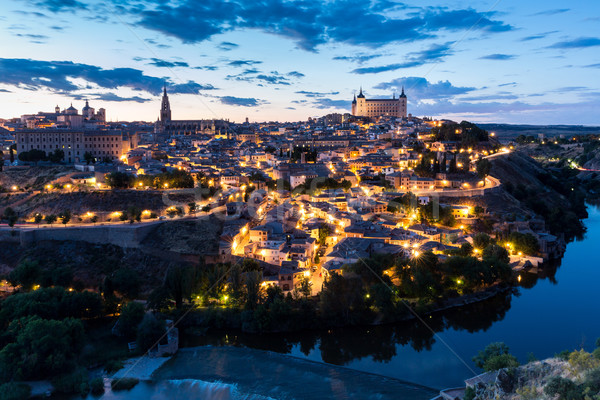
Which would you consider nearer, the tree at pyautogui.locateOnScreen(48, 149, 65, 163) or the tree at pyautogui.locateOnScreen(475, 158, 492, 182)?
the tree at pyautogui.locateOnScreen(48, 149, 65, 163)

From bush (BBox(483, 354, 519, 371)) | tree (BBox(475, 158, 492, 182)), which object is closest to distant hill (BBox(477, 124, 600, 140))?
tree (BBox(475, 158, 492, 182))

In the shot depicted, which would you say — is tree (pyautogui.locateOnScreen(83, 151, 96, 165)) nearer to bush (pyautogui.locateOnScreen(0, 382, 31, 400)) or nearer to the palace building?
bush (pyautogui.locateOnScreen(0, 382, 31, 400))

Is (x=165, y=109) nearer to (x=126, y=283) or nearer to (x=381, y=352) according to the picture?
(x=126, y=283)

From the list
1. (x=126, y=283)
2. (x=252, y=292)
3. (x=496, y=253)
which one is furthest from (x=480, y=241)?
(x=126, y=283)

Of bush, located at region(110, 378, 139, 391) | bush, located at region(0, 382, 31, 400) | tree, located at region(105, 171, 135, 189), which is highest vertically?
tree, located at region(105, 171, 135, 189)

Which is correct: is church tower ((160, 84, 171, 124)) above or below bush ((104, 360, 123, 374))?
above

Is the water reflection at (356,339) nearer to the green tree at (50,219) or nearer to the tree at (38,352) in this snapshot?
the tree at (38,352)

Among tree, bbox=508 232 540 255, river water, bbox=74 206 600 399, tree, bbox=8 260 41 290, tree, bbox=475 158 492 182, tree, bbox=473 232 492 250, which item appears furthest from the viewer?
tree, bbox=475 158 492 182

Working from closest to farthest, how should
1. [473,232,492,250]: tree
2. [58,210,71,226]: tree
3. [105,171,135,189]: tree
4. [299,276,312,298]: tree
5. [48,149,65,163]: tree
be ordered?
[299,276,312,298]: tree, [473,232,492,250]: tree, [58,210,71,226]: tree, [105,171,135,189]: tree, [48,149,65,163]: tree
